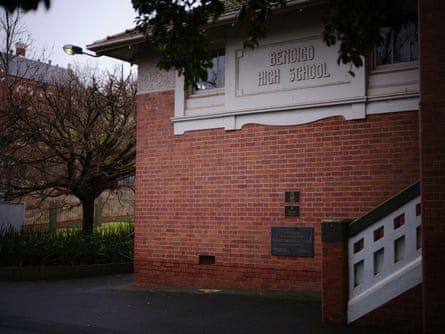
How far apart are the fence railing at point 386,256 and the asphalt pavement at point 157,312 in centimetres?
46

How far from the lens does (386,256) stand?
7.09 m

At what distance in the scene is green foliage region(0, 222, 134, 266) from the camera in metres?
14.1

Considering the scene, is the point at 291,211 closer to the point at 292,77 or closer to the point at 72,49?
the point at 292,77

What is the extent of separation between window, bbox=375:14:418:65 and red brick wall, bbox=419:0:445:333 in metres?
2.61

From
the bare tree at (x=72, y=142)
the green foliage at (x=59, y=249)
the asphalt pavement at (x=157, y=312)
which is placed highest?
the bare tree at (x=72, y=142)

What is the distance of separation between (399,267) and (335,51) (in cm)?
448

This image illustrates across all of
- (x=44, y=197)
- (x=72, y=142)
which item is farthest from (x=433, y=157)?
(x=44, y=197)

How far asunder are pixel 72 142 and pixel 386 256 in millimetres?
12323

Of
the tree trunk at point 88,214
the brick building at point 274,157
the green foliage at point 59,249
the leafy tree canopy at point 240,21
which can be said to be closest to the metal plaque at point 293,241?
the brick building at point 274,157

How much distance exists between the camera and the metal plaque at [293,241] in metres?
9.75

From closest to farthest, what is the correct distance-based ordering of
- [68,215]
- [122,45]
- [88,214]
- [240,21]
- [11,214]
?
[240,21]
[122,45]
[88,214]
[11,214]
[68,215]

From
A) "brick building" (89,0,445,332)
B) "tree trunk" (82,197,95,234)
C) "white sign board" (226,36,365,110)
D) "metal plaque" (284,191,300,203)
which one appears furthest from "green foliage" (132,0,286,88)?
"tree trunk" (82,197,95,234)

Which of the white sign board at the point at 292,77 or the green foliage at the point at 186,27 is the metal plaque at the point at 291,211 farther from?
the green foliage at the point at 186,27

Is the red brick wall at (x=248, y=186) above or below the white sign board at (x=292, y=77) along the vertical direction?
below
